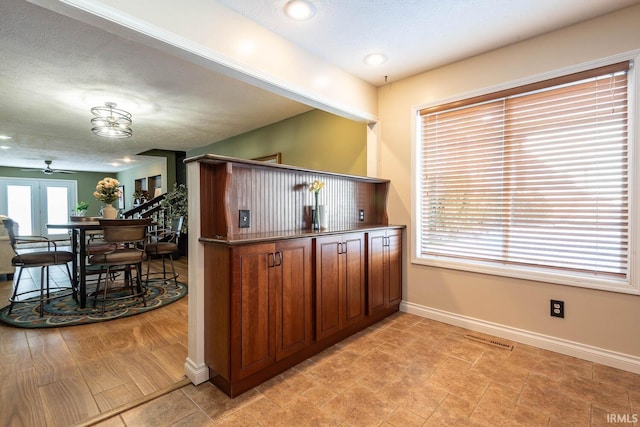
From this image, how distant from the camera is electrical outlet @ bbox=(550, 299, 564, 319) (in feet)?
7.74

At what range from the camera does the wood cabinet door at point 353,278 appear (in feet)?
8.36

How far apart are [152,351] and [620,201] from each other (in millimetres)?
3688

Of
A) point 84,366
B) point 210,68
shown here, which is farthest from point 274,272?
point 84,366

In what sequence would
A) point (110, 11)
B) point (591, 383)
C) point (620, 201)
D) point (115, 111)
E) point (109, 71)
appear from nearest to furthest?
point (110, 11)
point (591, 383)
point (620, 201)
point (109, 71)
point (115, 111)

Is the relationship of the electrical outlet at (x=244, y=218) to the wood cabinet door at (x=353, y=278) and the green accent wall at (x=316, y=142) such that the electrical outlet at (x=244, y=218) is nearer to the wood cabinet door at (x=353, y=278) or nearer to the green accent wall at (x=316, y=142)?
the wood cabinet door at (x=353, y=278)

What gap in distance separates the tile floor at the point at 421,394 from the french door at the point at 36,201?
11.2 m

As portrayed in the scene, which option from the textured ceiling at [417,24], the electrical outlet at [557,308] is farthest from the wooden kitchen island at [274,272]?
the electrical outlet at [557,308]

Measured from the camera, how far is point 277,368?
6.80ft

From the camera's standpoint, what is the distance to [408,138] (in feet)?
10.4

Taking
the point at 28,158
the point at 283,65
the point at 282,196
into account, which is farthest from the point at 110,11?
the point at 28,158

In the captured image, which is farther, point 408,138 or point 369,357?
point 408,138

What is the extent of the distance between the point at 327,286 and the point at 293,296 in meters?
0.35

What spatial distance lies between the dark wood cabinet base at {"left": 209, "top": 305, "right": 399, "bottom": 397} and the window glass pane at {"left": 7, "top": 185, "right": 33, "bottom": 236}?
39.0ft

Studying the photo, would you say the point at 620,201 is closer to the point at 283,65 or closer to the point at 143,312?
the point at 283,65
